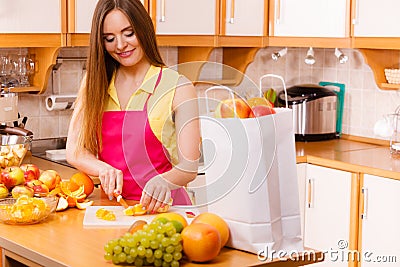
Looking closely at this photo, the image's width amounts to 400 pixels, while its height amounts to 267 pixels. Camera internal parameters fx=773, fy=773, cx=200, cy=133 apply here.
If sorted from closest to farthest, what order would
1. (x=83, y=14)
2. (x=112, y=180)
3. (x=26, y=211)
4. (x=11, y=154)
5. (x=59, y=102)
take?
1. (x=26, y=211)
2. (x=112, y=180)
3. (x=11, y=154)
4. (x=83, y=14)
5. (x=59, y=102)

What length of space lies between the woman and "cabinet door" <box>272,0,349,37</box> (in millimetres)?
1478

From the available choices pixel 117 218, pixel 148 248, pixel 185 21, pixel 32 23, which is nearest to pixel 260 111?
pixel 148 248

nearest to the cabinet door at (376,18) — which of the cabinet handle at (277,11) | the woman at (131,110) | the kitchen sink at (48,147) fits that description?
the cabinet handle at (277,11)

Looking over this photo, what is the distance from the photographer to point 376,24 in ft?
11.9

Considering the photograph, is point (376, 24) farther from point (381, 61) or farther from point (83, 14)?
point (83, 14)

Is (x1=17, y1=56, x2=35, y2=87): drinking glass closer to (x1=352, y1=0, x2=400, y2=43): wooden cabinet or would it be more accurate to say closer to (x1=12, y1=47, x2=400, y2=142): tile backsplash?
(x1=12, y1=47, x2=400, y2=142): tile backsplash

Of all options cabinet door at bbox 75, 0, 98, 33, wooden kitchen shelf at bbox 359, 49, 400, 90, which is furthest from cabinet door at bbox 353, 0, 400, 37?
cabinet door at bbox 75, 0, 98, 33

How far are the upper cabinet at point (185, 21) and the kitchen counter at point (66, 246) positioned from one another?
153cm

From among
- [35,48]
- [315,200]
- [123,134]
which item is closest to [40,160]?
[35,48]

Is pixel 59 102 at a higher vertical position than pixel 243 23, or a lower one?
lower

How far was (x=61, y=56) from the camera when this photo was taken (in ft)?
12.4

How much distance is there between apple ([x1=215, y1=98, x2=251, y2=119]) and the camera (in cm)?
194

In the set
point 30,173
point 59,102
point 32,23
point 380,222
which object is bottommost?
point 380,222

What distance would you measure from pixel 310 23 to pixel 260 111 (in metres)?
2.07
